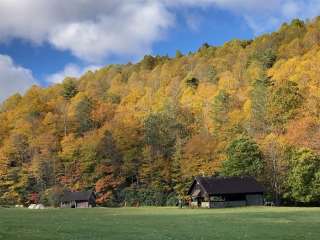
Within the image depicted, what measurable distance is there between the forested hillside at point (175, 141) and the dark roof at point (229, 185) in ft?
12.9

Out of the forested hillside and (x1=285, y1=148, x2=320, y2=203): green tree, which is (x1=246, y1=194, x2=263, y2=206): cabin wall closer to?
the forested hillside

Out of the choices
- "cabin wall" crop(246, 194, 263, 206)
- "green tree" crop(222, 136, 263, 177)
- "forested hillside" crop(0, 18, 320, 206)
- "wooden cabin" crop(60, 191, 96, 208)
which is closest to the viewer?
"cabin wall" crop(246, 194, 263, 206)

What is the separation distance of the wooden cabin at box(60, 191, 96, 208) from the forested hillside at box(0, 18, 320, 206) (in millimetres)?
2207

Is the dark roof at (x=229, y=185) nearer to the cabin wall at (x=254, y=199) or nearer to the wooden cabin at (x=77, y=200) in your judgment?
the cabin wall at (x=254, y=199)

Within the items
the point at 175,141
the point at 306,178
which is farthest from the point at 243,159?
the point at 175,141

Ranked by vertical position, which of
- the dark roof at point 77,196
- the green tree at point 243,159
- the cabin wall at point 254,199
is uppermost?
the green tree at point 243,159

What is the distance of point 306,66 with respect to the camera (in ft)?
341

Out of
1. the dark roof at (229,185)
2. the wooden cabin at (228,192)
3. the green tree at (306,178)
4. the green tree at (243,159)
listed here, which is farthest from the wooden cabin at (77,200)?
the green tree at (306,178)

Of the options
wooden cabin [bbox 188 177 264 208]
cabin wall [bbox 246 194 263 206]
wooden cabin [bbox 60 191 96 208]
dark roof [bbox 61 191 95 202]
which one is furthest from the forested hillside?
wooden cabin [bbox 188 177 264 208]

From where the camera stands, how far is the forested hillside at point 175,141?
258 feet

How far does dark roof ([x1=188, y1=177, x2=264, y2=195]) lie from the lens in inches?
2889

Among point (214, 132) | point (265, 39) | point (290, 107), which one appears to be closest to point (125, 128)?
point (214, 132)

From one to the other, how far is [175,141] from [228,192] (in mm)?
24685

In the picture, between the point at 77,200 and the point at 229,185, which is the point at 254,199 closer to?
the point at 229,185
